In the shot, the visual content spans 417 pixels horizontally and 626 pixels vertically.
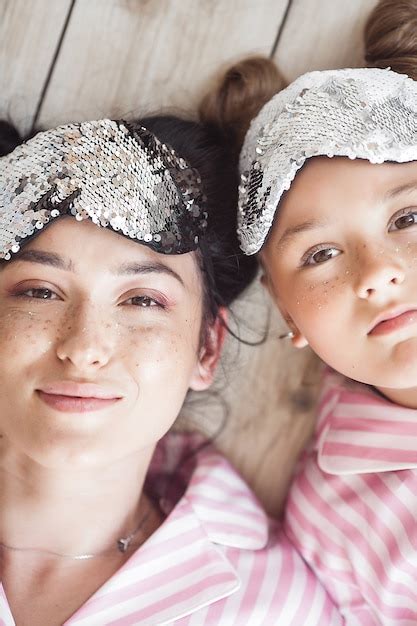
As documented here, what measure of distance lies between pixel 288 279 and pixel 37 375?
336 mm

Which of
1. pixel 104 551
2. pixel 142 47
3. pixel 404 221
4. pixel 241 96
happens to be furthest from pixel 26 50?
pixel 104 551

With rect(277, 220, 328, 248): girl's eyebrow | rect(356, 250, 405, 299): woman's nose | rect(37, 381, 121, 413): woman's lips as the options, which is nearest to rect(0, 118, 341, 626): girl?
rect(37, 381, 121, 413): woman's lips

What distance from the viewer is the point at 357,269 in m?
0.99

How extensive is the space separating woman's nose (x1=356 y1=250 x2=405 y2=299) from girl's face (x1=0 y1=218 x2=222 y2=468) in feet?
0.79

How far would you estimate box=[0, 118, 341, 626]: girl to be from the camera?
995 millimetres

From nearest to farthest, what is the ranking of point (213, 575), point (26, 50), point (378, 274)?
point (378, 274)
point (213, 575)
point (26, 50)

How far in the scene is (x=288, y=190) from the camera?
3.40 feet

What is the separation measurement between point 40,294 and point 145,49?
47 cm

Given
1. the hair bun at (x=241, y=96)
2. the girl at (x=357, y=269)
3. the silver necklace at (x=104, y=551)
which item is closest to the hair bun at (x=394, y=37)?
the girl at (x=357, y=269)

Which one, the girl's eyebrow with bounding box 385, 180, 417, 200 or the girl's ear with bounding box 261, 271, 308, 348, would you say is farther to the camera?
the girl's ear with bounding box 261, 271, 308, 348

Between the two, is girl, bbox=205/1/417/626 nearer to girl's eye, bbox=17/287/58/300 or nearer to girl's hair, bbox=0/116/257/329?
girl's hair, bbox=0/116/257/329

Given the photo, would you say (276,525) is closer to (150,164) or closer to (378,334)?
(378,334)

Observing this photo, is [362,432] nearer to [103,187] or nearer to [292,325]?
[292,325]

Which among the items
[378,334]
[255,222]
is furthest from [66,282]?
[378,334]
